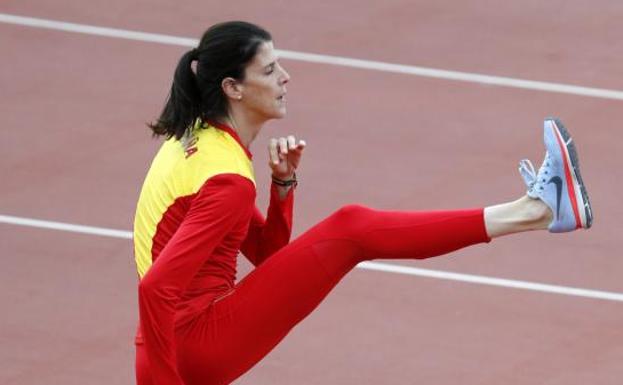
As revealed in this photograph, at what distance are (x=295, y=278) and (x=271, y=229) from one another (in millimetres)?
472

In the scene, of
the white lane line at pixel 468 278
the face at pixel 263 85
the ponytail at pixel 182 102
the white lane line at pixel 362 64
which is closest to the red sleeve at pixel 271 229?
the face at pixel 263 85

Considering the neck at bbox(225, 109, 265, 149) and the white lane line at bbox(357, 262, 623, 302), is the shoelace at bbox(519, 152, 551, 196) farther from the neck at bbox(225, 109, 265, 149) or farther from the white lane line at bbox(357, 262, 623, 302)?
the white lane line at bbox(357, 262, 623, 302)

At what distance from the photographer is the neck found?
7.01 metres

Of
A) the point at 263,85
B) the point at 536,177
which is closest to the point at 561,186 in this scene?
the point at 536,177

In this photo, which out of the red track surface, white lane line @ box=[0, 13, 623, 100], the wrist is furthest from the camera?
white lane line @ box=[0, 13, 623, 100]

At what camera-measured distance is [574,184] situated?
6.93 metres

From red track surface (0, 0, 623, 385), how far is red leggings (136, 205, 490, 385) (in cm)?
173

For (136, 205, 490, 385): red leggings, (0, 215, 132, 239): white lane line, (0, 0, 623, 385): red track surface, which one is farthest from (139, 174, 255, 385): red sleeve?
(0, 215, 132, 239): white lane line

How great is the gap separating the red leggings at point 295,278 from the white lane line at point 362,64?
5033mm

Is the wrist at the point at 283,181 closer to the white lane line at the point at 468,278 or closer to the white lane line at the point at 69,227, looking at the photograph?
the white lane line at the point at 468,278

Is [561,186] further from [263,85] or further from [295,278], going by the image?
[263,85]

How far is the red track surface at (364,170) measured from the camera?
8898 mm

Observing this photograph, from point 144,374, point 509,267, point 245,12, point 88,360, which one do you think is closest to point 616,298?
point 509,267

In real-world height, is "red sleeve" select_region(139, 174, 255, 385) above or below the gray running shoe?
below
